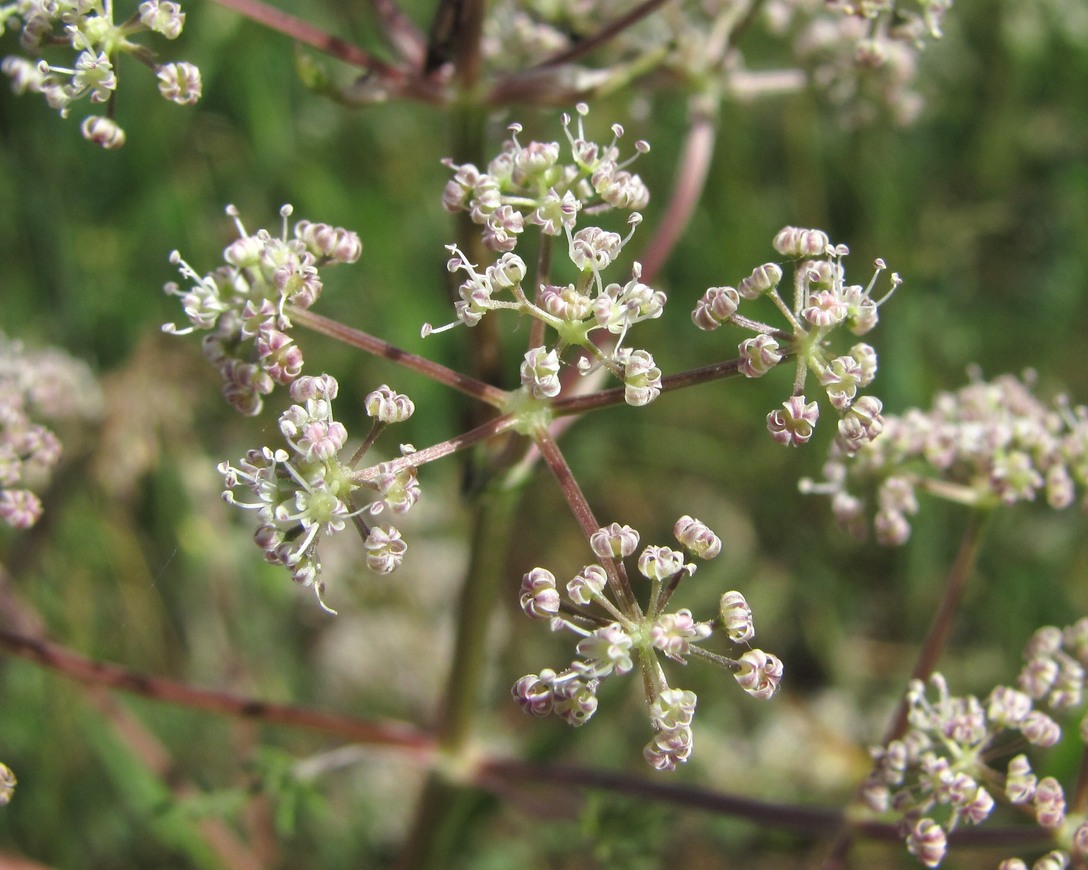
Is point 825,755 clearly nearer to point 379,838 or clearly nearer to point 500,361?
point 379,838

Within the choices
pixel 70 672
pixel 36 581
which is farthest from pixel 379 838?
pixel 70 672

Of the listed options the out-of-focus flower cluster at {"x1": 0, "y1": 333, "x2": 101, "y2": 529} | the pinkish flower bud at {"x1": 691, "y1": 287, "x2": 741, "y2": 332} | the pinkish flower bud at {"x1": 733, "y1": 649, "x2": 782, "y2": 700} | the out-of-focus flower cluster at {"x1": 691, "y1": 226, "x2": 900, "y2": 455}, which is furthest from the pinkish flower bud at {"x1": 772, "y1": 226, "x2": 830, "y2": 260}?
the out-of-focus flower cluster at {"x1": 0, "y1": 333, "x2": 101, "y2": 529}

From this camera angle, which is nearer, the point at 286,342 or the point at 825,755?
the point at 286,342

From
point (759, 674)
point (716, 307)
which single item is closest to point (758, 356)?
point (716, 307)

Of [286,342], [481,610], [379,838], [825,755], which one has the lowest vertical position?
[379,838]

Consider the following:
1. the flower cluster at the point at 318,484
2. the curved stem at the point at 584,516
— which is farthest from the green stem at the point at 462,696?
the flower cluster at the point at 318,484

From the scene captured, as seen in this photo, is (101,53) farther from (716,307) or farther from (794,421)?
(794,421)
